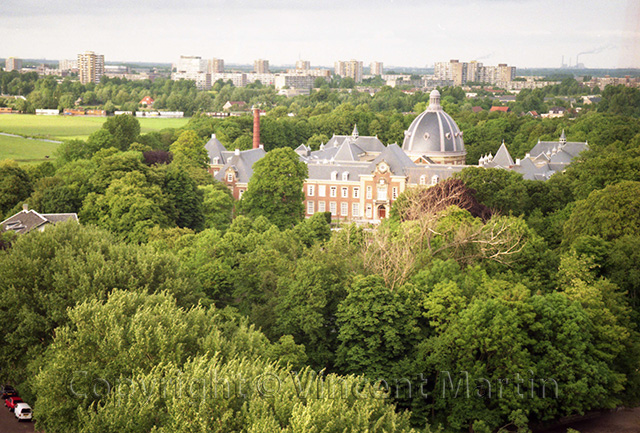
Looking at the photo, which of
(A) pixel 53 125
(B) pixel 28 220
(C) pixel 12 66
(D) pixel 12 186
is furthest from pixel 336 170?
(C) pixel 12 66

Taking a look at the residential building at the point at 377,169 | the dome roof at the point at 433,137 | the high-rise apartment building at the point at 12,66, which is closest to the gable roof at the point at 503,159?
the residential building at the point at 377,169

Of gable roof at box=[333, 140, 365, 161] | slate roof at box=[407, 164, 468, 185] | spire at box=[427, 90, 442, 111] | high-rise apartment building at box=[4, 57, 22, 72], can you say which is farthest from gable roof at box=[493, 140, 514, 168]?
high-rise apartment building at box=[4, 57, 22, 72]

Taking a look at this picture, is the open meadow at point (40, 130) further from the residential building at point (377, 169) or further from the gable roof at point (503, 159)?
the gable roof at point (503, 159)

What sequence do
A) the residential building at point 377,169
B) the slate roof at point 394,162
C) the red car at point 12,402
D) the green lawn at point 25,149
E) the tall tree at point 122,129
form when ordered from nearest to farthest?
the red car at point 12,402 → the residential building at point 377,169 → the slate roof at point 394,162 → the tall tree at point 122,129 → the green lawn at point 25,149

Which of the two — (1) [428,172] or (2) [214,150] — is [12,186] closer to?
(2) [214,150]

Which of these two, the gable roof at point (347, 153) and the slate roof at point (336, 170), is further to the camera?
the gable roof at point (347, 153)

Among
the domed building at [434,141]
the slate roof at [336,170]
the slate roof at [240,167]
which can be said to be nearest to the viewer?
the slate roof at [336,170]
